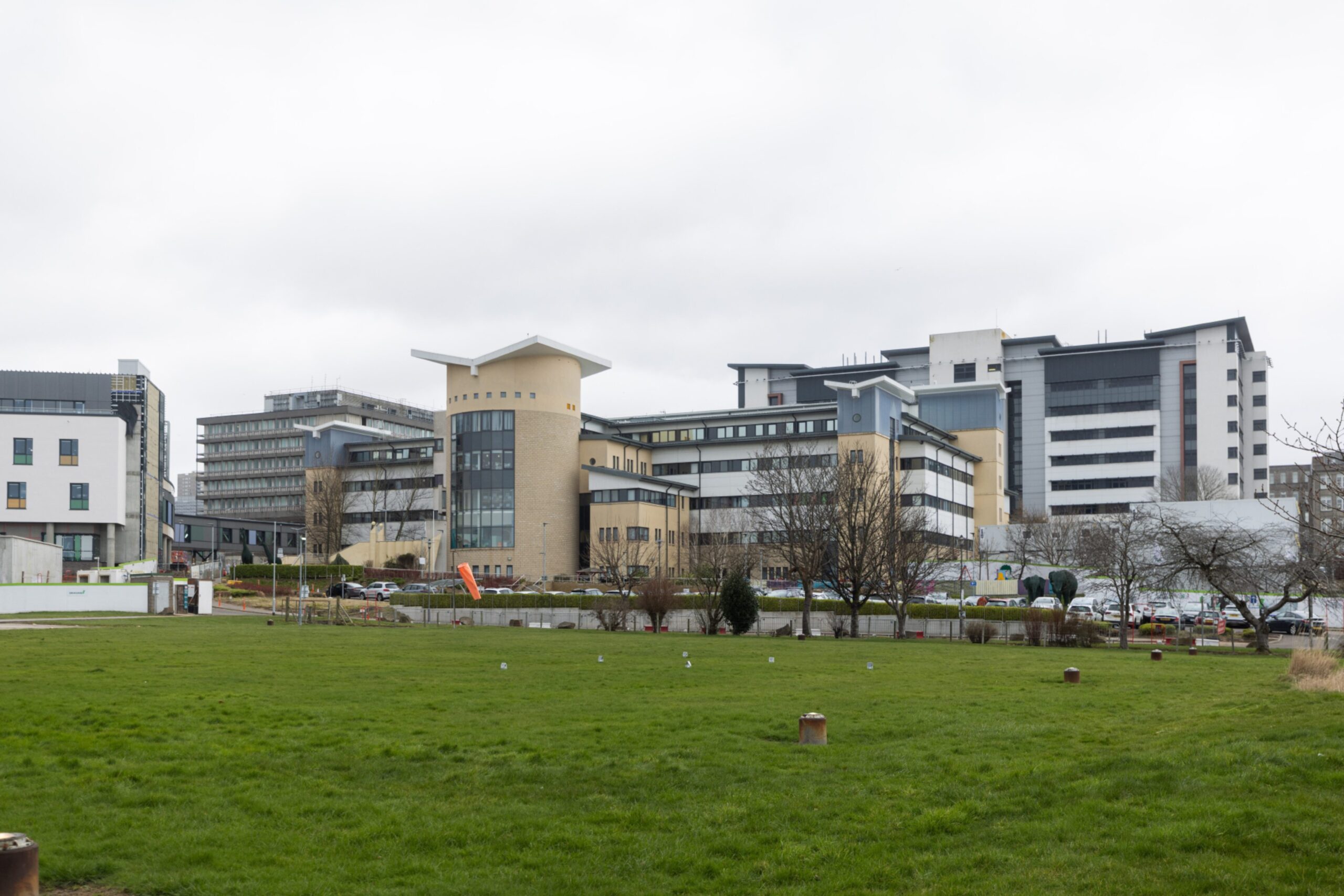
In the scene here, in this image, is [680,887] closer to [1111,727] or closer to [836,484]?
[1111,727]

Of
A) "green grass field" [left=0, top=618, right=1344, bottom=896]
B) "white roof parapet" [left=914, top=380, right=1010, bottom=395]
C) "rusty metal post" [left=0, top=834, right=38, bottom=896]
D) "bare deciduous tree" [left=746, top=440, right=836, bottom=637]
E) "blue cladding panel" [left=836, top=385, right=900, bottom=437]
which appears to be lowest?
"green grass field" [left=0, top=618, right=1344, bottom=896]

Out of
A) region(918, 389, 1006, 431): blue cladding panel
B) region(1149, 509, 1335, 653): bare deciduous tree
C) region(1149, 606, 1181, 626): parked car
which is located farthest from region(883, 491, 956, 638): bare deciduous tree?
region(918, 389, 1006, 431): blue cladding panel

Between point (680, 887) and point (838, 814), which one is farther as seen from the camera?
point (838, 814)

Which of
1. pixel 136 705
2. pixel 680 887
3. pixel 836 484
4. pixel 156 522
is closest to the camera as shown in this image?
pixel 680 887

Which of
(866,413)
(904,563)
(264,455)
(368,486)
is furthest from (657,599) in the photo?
(264,455)

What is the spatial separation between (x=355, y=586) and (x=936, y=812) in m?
78.6

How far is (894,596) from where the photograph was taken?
5372cm

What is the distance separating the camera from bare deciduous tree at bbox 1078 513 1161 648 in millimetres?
Answer: 48969

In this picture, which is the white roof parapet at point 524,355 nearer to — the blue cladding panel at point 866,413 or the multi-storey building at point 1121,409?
the blue cladding panel at point 866,413

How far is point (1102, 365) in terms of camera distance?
138 metres

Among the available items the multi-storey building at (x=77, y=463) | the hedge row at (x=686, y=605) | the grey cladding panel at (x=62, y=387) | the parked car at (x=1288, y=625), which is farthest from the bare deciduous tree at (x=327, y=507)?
the parked car at (x=1288, y=625)

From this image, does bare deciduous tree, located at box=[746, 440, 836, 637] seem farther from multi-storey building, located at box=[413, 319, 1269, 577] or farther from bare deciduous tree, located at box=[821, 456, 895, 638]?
multi-storey building, located at box=[413, 319, 1269, 577]

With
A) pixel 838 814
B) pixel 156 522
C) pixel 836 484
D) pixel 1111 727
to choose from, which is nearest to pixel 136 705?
pixel 838 814

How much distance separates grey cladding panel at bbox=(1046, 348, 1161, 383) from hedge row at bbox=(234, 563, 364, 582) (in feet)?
285
